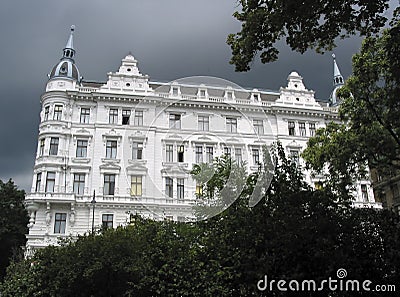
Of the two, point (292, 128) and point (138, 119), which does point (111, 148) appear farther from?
point (138, 119)

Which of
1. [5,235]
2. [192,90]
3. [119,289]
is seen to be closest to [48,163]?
[5,235]

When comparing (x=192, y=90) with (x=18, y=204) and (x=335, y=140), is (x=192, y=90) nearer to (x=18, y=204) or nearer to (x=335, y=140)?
(x=335, y=140)

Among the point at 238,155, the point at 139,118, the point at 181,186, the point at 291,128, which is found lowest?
the point at 181,186

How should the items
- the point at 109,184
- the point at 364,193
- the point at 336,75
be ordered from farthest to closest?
the point at 336,75
the point at 364,193
the point at 109,184

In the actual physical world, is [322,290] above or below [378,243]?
below

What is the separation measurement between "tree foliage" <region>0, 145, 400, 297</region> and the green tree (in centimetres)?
2771

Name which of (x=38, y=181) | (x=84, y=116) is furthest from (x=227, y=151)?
(x=84, y=116)

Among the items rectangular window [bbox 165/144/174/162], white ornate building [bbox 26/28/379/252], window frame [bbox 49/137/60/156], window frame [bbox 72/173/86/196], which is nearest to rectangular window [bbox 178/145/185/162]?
rectangular window [bbox 165/144/174/162]

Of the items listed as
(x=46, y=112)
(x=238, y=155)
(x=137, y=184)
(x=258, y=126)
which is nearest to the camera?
(x=258, y=126)

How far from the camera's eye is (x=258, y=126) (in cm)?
1034

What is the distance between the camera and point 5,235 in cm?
4275

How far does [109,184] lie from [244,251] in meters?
27.1

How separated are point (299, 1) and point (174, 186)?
19.4 feet

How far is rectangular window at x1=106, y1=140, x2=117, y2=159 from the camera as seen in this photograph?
37.9m
